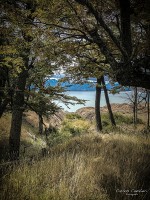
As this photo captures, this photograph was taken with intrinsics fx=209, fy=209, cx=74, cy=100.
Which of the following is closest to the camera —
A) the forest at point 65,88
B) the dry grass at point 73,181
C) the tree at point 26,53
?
the dry grass at point 73,181

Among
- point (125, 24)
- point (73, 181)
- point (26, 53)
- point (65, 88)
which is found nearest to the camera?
point (73, 181)

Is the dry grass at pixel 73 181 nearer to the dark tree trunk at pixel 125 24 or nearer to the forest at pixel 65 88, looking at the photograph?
the forest at pixel 65 88

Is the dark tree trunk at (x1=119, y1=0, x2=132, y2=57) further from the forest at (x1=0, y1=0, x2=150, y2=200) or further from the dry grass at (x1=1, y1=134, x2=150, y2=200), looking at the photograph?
the dry grass at (x1=1, y1=134, x2=150, y2=200)

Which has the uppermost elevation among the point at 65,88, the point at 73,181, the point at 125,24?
the point at 125,24

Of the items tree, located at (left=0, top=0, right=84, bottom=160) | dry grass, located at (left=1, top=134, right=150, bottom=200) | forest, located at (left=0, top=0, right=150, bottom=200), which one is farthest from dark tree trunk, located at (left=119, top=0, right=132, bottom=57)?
dry grass, located at (left=1, top=134, right=150, bottom=200)

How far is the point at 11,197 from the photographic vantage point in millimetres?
3041

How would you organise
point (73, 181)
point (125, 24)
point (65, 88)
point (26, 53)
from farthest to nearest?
point (65, 88)
point (26, 53)
point (125, 24)
point (73, 181)

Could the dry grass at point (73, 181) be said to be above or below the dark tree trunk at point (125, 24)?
below

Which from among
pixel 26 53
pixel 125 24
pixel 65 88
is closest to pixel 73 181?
pixel 125 24

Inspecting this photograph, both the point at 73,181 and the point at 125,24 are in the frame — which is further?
the point at 125,24

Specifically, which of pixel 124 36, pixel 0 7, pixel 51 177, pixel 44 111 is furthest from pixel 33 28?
pixel 51 177

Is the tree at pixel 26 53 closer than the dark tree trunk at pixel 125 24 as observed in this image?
No

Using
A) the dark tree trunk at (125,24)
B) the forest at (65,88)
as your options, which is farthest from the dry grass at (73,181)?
the dark tree trunk at (125,24)

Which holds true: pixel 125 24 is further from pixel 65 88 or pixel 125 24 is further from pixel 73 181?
pixel 65 88
